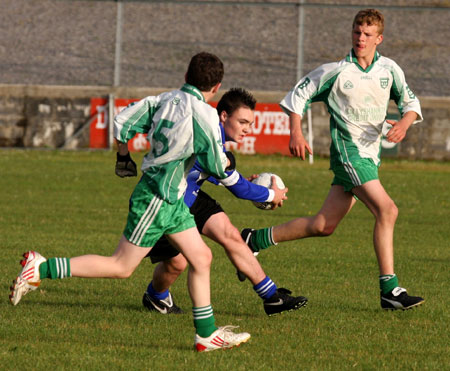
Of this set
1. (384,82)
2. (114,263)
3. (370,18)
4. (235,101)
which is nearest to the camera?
(114,263)

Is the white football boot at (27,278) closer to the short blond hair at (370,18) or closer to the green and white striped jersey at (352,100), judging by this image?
the green and white striped jersey at (352,100)

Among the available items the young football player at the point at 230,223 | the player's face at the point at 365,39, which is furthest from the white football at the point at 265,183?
the player's face at the point at 365,39

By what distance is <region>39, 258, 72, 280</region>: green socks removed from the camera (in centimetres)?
569

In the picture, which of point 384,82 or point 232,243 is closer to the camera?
point 232,243

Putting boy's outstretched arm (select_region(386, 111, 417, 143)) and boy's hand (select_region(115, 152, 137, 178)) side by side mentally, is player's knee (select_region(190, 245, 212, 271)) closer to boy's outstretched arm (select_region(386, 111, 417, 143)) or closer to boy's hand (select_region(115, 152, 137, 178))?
boy's hand (select_region(115, 152, 137, 178))

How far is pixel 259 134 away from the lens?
21234 millimetres

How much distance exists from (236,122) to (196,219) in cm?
69

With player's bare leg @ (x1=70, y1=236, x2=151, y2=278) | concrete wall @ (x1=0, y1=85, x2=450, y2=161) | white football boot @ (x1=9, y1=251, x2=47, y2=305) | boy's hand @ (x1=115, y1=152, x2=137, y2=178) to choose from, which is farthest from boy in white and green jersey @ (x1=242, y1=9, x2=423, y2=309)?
concrete wall @ (x1=0, y1=85, x2=450, y2=161)

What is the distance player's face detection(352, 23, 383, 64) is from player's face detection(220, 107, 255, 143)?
1.26 m

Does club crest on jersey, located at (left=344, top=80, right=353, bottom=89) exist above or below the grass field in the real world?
above

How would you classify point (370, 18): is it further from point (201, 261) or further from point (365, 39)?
point (201, 261)

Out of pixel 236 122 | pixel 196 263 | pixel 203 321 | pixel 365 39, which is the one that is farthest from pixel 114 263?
pixel 365 39

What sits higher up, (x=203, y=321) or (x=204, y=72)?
(x=204, y=72)

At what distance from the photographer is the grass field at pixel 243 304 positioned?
18.0ft
